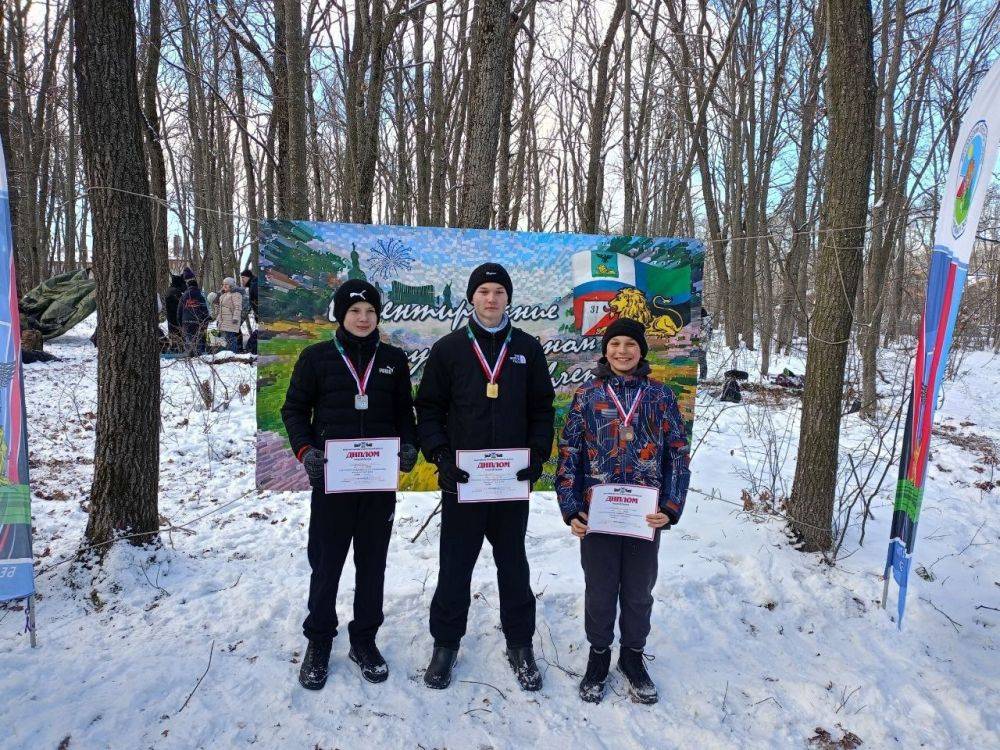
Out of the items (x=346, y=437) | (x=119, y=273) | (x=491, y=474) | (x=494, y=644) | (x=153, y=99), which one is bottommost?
(x=494, y=644)

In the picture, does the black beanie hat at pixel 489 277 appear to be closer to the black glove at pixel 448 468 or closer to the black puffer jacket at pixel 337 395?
the black puffer jacket at pixel 337 395

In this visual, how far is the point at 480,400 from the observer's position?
9.07 feet

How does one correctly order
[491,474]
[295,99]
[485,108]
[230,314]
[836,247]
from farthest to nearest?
[230,314] < [295,99] < [485,108] < [836,247] < [491,474]

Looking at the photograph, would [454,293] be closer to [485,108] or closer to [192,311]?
[485,108]

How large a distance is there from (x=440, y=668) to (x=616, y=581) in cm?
94

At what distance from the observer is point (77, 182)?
875 inches

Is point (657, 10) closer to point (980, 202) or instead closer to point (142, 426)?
point (980, 202)

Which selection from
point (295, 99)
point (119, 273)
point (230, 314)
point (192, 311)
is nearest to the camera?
point (119, 273)

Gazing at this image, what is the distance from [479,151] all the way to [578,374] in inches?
73.8

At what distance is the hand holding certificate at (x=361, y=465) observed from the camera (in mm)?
2699

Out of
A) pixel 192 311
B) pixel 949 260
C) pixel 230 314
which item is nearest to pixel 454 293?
pixel 949 260

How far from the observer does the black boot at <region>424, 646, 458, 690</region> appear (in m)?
2.77

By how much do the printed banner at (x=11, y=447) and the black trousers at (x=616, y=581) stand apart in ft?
8.44

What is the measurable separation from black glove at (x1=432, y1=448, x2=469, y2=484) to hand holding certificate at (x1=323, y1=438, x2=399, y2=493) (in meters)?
0.21
